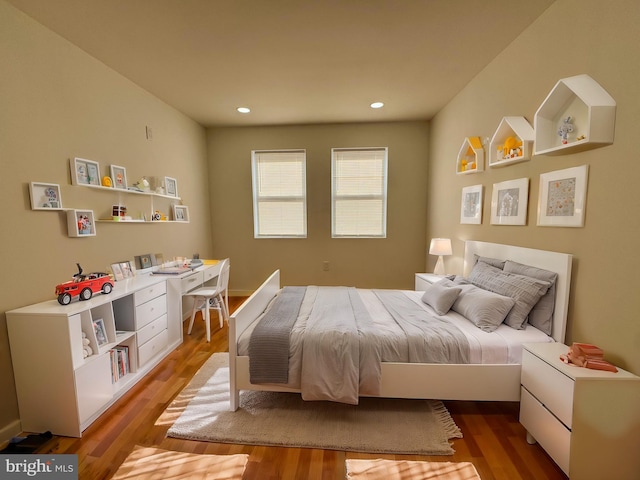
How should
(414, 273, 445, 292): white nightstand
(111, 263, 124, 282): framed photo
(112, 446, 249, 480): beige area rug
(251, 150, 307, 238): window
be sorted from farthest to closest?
(251, 150, 307, 238): window, (414, 273, 445, 292): white nightstand, (111, 263, 124, 282): framed photo, (112, 446, 249, 480): beige area rug

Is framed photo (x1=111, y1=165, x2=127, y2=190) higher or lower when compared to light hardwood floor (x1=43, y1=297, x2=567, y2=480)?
higher

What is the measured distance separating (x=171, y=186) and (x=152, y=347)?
197 centimetres

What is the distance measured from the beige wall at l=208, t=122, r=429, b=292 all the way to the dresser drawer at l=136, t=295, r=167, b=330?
2.02 meters

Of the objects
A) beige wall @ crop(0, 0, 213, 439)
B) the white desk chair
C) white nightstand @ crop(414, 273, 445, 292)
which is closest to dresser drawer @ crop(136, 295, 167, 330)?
the white desk chair

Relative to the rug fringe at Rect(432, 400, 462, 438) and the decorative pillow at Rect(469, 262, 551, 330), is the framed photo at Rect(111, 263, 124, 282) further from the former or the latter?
the decorative pillow at Rect(469, 262, 551, 330)

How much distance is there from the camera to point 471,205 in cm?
300

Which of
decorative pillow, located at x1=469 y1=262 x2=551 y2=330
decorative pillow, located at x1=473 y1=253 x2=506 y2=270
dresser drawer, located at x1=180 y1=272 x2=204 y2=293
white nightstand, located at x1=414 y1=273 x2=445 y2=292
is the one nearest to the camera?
decorative pillow, located at x1=469 y1=262 x2=551 y2=330

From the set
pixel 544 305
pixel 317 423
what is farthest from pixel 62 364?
pixel 544 305

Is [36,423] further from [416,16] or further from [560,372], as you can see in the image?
[416,16]

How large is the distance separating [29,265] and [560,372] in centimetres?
328

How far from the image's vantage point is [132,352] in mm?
2299

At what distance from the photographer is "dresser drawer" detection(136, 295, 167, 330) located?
7.60 feet

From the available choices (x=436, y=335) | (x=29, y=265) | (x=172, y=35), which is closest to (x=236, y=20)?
(x=172, y=35)

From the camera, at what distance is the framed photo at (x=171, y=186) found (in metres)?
3.41
